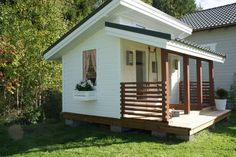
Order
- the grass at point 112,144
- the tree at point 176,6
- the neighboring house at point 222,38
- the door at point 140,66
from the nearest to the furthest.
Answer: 1. the grass at point 112,144
2. the door at point 140,66
3. the neighboring house at point 222,38
4. the tree at point 176,6

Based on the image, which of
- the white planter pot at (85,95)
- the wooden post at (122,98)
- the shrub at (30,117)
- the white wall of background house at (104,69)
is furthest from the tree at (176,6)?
the wooden post at (122,98)

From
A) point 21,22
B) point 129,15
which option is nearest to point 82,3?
point 21,22

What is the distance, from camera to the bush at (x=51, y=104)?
12.7 metres

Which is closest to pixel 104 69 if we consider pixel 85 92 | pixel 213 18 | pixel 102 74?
pixel 102 74

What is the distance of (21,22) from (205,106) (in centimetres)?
843

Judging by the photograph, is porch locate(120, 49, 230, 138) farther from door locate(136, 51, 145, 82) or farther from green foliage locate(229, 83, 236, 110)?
green foliage locate(229, 83, 236, 110)

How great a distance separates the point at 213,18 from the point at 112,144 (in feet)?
33.9

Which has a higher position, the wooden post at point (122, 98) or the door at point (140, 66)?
the door at point (140, 66)

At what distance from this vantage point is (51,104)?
1298cm

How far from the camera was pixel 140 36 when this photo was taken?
23.5 feet

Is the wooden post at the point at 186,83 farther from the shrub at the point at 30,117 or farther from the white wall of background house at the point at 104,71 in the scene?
the shrub at the point at 30,117

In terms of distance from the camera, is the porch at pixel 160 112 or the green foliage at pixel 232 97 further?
the green foliage at pixel 232 97

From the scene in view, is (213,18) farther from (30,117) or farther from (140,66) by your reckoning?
(30,117)

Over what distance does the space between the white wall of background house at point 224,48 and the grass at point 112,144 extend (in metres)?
4.83
